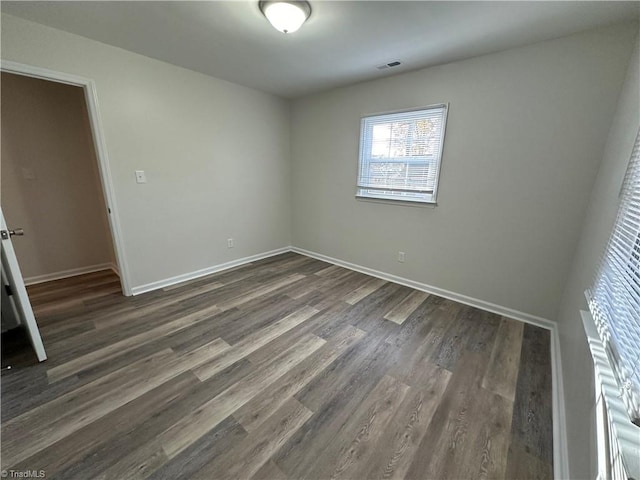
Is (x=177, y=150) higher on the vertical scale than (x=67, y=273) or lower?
higher

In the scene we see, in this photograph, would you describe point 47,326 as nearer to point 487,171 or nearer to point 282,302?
point 282,302

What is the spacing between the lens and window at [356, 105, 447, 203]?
8.84ft

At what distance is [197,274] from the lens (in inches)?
131

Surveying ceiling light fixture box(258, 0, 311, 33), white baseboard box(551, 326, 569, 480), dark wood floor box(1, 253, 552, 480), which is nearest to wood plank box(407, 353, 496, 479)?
dark wood floor box(1, 253, 552, 480)

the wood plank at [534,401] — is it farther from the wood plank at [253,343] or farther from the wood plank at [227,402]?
the wood plank at [253,343]

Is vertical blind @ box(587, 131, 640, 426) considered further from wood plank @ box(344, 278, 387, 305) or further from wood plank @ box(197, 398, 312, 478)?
wood plank @ box(344, 278, 387, 305)

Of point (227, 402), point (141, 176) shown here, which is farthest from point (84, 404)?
point (141, 176)

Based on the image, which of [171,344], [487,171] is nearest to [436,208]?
[487,171]

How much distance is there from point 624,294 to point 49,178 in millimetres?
4966

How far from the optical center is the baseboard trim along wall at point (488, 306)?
1.28 metres

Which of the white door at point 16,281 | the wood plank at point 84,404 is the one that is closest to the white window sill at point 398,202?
the wood plank at point 84,404

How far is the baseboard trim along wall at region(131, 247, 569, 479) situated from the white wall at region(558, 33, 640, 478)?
85mm
